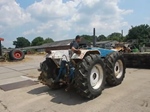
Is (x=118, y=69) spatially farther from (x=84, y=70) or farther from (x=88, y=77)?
(x=84, y=70)

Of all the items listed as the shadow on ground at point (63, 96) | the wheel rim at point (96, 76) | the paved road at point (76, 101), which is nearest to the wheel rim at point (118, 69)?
the paved road at point (76, 101)

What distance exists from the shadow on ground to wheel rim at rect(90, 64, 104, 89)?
0.53 meters

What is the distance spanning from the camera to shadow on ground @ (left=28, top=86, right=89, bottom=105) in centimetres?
452

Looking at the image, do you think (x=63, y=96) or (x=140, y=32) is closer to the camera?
(x=63, y=96)

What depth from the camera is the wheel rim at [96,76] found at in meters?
4.84

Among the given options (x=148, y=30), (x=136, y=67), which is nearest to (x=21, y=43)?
(x=148, y=30)

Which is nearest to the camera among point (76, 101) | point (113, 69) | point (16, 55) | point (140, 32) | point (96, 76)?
point (76, 101)

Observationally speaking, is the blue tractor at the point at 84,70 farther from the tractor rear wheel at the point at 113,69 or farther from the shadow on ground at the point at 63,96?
the shadow on ground at the point at 63,96

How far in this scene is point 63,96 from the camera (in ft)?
16.5

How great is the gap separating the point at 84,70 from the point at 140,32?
58.3 meters

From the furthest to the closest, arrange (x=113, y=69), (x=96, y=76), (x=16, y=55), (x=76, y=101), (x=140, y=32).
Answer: (x=140, y=32) < (x=16, y=55) < (x=113, y=69) < (x=96, y=76) < (x=76, y=101)

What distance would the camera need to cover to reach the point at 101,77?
5.09m

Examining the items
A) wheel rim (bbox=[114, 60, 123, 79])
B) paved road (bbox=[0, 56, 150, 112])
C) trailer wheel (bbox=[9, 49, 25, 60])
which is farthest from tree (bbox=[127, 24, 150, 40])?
paved road (bbox=[0, 56, 150, 112])

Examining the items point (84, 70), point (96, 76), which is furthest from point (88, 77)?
point (96, 76)
